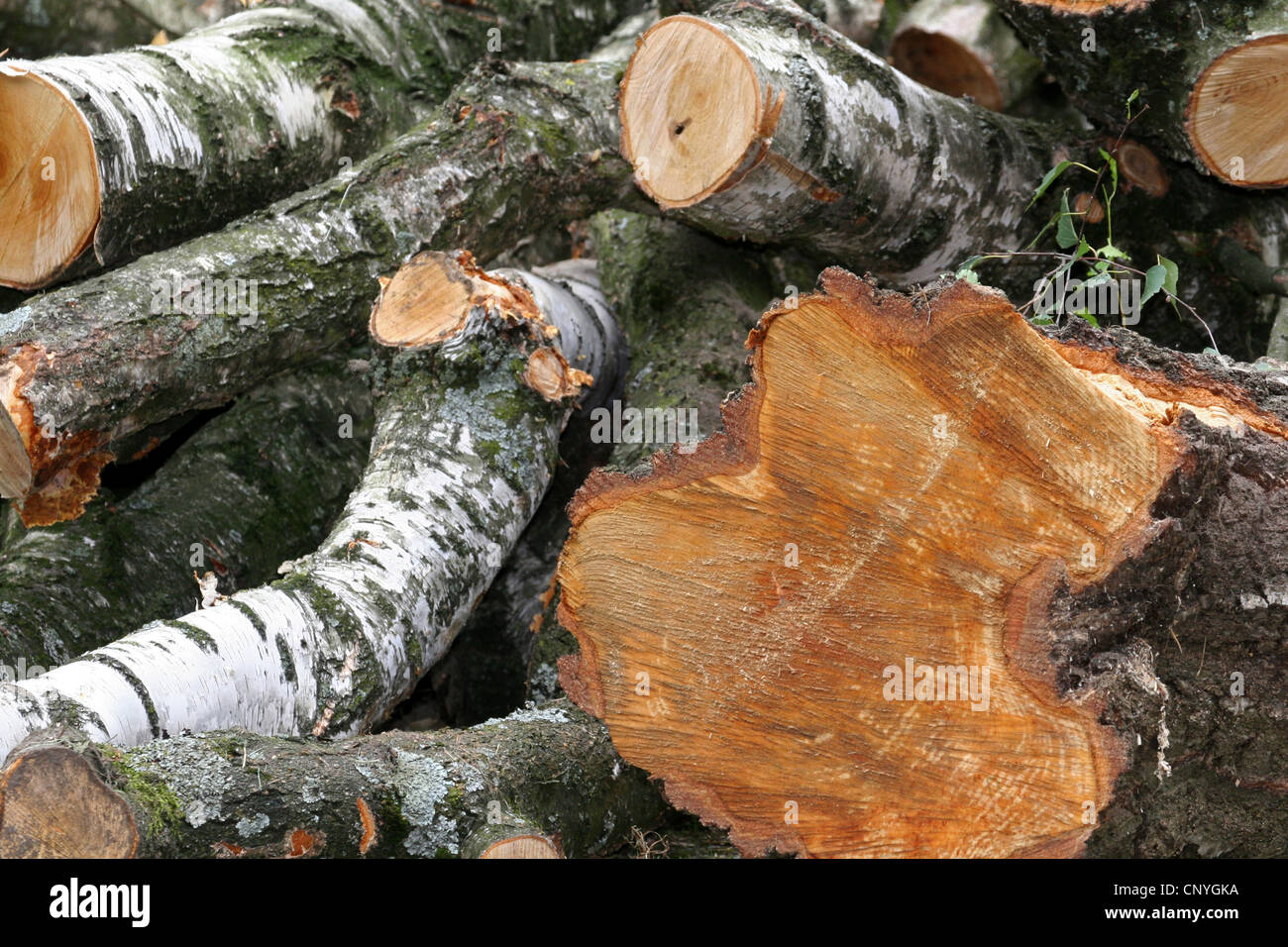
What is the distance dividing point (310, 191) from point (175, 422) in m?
1.08

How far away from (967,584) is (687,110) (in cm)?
148

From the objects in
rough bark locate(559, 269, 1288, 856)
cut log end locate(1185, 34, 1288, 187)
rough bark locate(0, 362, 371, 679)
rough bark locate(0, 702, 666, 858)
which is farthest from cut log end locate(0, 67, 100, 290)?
cut log end locate(1185, 34, 1288, 187)

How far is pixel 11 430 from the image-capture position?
2693 millimetres

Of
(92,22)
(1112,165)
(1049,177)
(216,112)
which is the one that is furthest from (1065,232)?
(92,22)

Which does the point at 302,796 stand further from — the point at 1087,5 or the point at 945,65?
the point at 945,65

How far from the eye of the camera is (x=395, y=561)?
2.92m

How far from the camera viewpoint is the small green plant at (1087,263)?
2.93 metres

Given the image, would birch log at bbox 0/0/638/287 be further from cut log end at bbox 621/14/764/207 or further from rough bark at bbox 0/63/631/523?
cut log end at bbox 621/14/764/207

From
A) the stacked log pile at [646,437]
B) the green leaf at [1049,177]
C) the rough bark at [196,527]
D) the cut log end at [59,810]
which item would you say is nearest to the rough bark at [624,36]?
the stacked log pile at [646,437]

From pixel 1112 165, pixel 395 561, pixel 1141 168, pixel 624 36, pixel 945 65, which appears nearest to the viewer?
pixel 395 561

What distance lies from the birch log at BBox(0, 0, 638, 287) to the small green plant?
85.4 inches

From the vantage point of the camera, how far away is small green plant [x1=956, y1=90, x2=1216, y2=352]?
293 centimetres

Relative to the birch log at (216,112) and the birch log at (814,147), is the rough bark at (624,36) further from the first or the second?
the birch log at (814,147)

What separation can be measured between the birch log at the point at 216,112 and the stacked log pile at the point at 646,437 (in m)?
0.02
